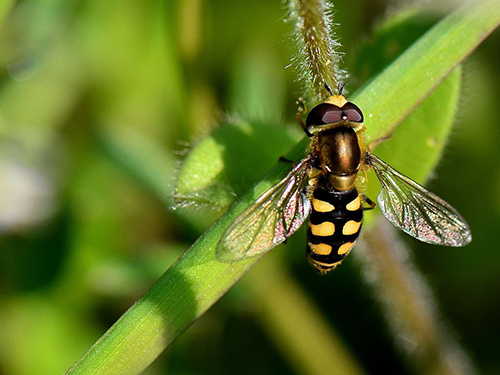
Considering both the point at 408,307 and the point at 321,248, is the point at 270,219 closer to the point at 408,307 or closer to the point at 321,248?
the point at 321,248

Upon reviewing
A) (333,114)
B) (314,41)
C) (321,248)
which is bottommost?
(321,248)

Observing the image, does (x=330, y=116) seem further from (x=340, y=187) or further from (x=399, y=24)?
(x=399, y=24)

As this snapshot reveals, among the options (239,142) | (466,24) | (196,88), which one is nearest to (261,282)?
(196,88)

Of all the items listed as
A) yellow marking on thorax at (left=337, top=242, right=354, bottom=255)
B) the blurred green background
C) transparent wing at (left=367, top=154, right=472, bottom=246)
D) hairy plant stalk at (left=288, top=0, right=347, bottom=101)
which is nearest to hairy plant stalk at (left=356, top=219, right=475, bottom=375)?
the blurred green background

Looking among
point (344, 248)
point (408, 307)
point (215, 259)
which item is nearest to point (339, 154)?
point (344, 248)

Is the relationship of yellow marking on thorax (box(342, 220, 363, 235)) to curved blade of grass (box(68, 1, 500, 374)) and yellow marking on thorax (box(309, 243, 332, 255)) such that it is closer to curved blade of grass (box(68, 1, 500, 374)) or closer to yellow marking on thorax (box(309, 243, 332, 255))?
yellow marking on thorax (box(309, 243, 332, 255))

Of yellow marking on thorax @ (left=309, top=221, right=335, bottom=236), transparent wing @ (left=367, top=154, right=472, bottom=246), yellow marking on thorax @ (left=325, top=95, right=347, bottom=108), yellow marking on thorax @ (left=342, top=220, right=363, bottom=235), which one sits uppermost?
yellow marking on thorax @ (left=325, top=95, right=347, bottom=108)

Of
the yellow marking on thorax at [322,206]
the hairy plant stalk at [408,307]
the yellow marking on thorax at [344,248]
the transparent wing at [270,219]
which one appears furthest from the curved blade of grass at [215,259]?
the hairy plant stalk at [408,307]

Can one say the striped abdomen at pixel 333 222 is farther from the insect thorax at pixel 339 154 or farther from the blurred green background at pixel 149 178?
the blurred green background at pixel 149 178
